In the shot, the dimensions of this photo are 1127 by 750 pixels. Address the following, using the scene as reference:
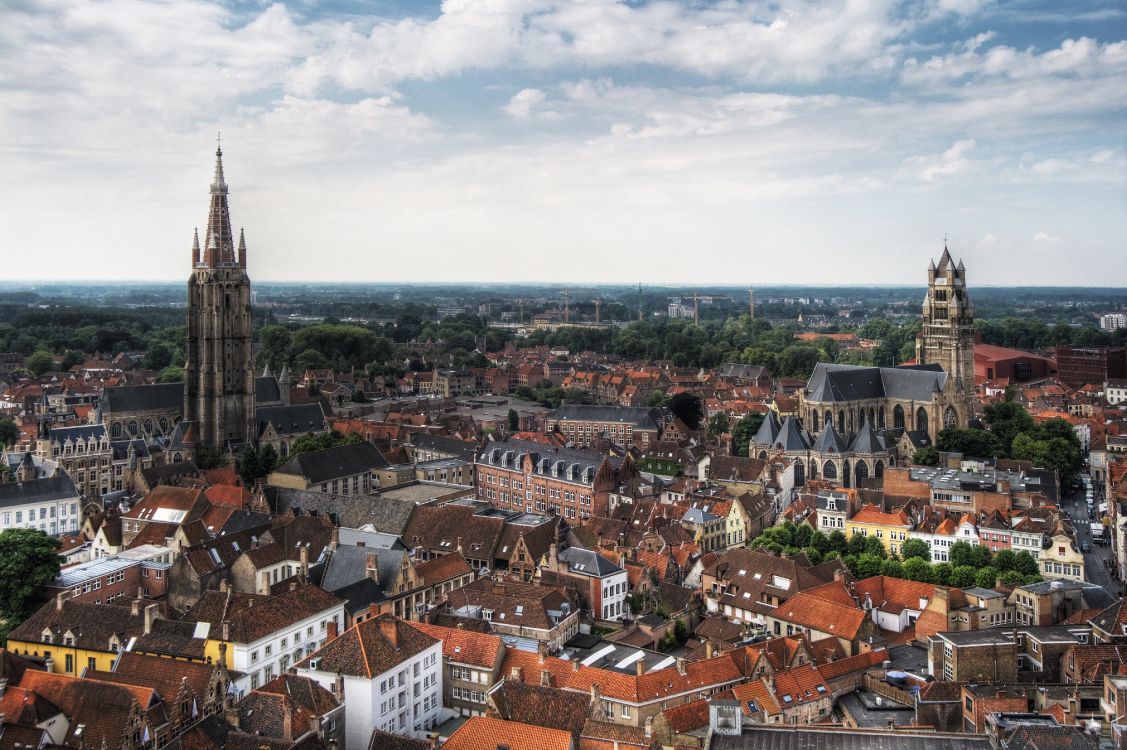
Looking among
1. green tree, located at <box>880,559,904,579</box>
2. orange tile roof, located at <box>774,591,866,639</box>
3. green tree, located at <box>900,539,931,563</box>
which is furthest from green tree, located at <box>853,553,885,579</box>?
orange tile roof, located at <box>774,591,866,639</box>

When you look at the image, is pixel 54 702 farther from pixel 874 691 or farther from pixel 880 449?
pixel 880 449

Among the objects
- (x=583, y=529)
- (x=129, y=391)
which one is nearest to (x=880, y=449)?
Result: (x=583, y=529)

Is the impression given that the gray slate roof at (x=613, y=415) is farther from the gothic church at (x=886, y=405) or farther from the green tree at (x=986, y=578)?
the green tree at (x=986, y=578)

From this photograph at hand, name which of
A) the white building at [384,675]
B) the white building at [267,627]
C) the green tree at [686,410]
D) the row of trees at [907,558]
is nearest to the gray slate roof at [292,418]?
the green tree at [686,410]

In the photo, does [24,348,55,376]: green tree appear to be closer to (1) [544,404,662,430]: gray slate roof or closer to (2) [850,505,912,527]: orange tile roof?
(1) [544,404,662,430]: gray slate roof

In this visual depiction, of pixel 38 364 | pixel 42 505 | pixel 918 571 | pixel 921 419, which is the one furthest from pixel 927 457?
pixel 38 364
